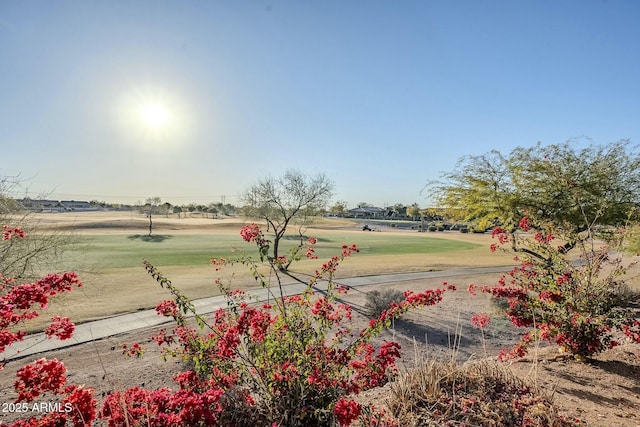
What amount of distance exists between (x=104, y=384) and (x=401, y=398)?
5905mm

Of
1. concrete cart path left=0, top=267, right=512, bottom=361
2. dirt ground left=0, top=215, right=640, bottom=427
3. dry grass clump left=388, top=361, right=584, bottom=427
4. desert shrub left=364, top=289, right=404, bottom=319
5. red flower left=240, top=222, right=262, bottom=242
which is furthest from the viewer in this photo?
desert shrub left=364, top=289, right=404, bottom=319

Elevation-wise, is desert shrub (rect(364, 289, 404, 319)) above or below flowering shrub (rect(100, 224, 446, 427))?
below

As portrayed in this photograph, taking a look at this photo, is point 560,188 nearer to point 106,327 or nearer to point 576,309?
point 576,309

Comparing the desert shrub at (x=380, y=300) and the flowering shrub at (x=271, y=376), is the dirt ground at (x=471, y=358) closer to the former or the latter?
the desert shrub at (x=380, y=300)

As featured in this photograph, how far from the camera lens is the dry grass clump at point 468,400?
408 cm

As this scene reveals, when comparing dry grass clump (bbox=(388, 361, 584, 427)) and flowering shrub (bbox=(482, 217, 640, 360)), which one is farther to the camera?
flowering shrub (bbox=(482, 217, 640, 360))

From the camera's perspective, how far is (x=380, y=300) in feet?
39.2

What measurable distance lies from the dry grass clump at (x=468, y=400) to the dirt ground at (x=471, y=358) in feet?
1.06

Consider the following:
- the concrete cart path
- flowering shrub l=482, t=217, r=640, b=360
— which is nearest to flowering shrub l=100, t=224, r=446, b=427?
the concrete cart path

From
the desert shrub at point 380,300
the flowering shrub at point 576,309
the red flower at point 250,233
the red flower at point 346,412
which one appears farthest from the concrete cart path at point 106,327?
the flowering shrub at point 576,309

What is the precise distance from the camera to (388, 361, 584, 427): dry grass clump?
408 cm

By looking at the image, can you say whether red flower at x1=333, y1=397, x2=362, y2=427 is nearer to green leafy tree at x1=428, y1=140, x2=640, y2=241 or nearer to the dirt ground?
the dirt ground

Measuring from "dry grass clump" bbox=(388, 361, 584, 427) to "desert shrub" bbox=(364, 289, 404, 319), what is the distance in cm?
645

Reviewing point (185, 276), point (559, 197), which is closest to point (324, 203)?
point (185, 276)
